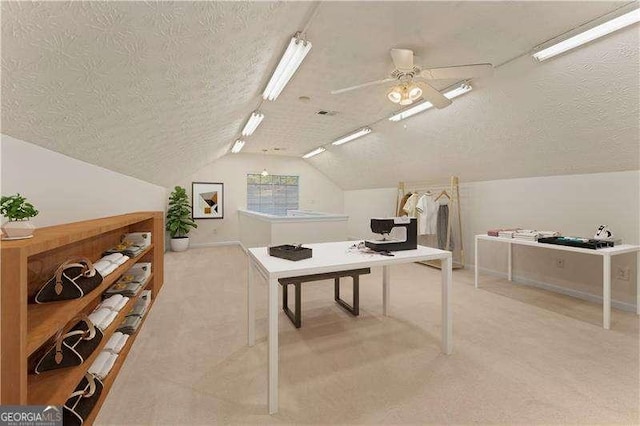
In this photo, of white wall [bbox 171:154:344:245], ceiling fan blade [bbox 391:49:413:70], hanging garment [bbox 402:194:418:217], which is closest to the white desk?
ceiling fan blade [bbox 391:49:413:70]

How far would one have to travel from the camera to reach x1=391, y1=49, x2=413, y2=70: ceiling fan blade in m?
2.06

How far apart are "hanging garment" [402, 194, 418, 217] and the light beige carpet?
7.90ft

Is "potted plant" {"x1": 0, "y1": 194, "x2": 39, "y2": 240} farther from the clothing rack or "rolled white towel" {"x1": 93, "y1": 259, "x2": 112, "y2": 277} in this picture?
the clothing rack

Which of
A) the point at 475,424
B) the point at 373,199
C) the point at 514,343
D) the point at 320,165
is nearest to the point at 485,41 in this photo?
the point at 514,343

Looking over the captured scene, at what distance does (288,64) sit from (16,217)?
223 cm

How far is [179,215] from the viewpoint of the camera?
6766 mm

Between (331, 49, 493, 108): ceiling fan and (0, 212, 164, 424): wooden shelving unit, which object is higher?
(331, 49, 493, 108): ceiling fan

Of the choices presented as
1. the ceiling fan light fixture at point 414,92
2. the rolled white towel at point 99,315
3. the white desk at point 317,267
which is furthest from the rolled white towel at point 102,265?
the ceiling fan light fixture at point 414,92

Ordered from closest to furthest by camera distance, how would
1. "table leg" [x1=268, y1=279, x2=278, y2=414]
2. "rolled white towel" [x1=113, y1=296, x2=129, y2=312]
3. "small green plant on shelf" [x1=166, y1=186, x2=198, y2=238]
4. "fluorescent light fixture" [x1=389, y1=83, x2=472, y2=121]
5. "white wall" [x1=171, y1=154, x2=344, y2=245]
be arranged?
"table leg" [x1=268, y1=279, x2=278, y2=414] → "rolled white towel" [x1=113, y1=296, x2=129, y2=312] → "fluorescent light fixture" [x1=389, y1=83, x2=472, y2=121] → "small green plant on shelf" [x1=166, y1=186, x2=198, y2=238] → "white wall" [x1=171, y1=154, x2=344, y2=245]

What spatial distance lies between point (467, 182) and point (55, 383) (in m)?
5.63

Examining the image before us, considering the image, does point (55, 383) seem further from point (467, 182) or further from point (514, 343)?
point (467, 182)

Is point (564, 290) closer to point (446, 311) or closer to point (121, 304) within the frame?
point (446, 311)

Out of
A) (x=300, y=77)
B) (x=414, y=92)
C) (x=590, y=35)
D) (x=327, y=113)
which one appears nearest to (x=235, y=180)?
(x=327, y=113)

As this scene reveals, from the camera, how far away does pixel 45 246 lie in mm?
1136
